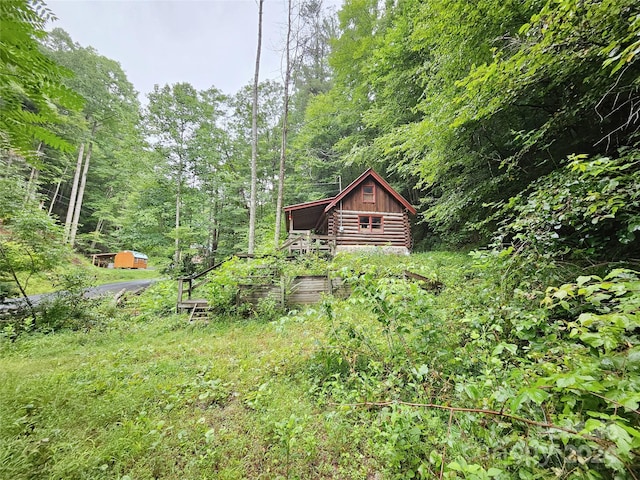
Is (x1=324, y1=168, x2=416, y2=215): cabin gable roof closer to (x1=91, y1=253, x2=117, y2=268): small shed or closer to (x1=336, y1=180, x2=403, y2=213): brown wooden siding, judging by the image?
(x1=336, y1=180, x2=403, y2=213): brown wooden siding

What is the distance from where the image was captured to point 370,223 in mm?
14977

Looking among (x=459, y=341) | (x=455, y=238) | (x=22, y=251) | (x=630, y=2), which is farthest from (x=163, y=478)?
(x=455, y=238)

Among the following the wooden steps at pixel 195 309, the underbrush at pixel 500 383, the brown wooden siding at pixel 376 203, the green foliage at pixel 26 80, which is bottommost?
the wooden steps at pixel 195 309

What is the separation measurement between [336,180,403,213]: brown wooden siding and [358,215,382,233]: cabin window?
17.9 inches

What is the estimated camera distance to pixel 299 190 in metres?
19.2

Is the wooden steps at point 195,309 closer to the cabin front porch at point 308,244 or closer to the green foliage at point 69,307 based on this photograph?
the green foliage at point 69,307

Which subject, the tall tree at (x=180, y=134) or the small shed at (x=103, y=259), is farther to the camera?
the small shed at (x=103, y=259)

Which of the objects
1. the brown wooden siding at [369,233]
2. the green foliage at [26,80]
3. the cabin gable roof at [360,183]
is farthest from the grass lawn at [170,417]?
the cabin gable roof at [360,183]

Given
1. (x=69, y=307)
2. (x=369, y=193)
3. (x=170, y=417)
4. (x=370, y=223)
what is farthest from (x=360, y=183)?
(x=170, y=417)

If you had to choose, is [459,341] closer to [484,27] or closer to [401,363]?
[401,363]

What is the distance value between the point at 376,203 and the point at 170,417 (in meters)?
14.0

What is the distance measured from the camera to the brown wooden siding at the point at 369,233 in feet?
47.8

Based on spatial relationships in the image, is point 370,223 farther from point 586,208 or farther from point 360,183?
point 586,208

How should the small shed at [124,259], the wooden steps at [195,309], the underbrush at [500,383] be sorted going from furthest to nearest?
the small shed at [124,259] < the wooden steps at [195,309] < the underbrush at [500,383]
